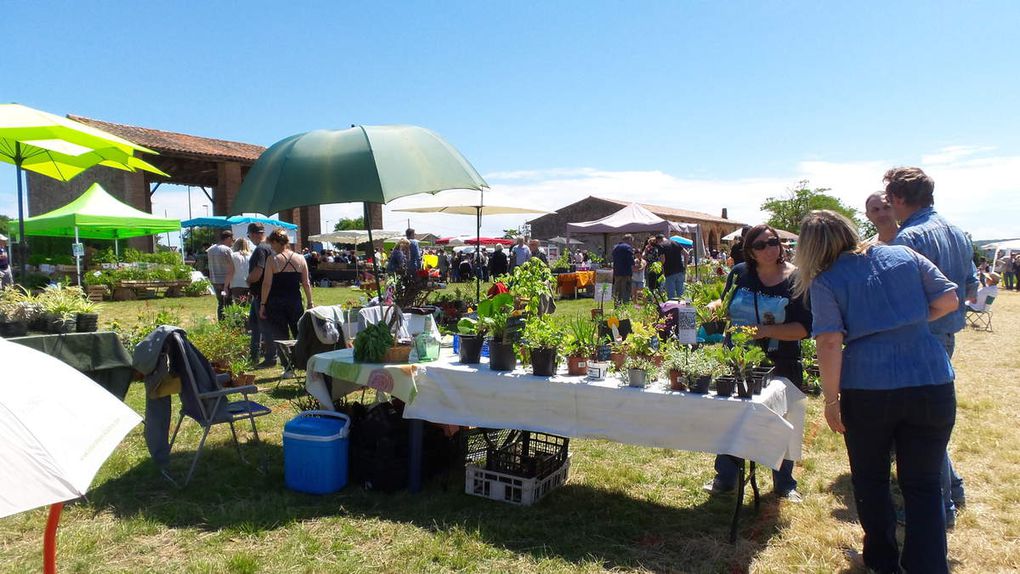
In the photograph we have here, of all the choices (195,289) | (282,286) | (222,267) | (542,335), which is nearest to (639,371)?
(542,335)

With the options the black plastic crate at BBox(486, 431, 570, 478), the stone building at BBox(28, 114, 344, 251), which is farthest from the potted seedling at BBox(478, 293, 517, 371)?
the stone building at BBox(28, 114, 344, 251)

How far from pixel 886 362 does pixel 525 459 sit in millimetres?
1992

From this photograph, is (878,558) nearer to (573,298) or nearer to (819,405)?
(819,405)

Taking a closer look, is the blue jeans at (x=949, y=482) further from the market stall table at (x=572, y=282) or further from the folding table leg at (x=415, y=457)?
the market stall table at (x=572, y=282)

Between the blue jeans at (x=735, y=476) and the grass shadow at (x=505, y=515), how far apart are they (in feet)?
0.42

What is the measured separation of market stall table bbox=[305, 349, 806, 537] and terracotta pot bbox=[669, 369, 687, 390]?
56 millimetres

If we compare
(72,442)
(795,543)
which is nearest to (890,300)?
(795,543)

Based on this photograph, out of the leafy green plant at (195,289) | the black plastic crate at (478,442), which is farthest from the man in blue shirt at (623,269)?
the leafy green plant at (195,289)

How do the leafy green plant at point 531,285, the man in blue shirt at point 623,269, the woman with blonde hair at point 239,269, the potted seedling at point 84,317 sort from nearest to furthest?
the leafy green plant at point 531,285 → the potted seedling at point 84,317 → the woman with blonde hair at point 239,269 → the man in blue shirt at point 623,269

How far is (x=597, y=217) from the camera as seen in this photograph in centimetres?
4544

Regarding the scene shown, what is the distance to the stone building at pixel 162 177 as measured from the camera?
21.9m

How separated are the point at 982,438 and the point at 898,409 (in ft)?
10.6

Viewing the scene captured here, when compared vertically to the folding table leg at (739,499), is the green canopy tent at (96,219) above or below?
above

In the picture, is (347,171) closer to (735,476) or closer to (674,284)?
(735,476)
